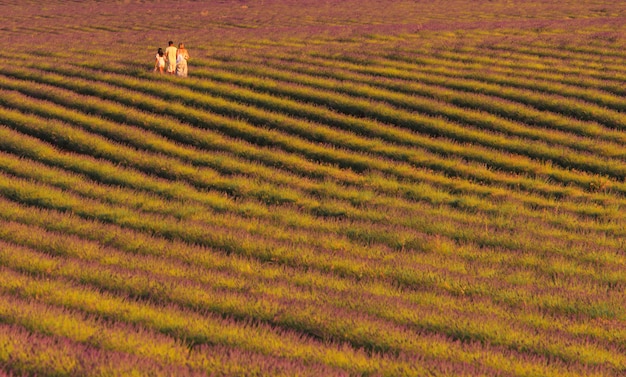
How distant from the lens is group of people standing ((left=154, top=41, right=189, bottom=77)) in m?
20.1

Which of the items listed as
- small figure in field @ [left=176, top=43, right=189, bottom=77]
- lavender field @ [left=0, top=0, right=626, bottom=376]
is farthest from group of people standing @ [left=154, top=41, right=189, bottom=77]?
lavender field @ [left=0, top=0, right=626, bottom=376]

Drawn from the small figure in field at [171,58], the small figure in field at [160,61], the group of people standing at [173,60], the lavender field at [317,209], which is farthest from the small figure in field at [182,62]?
the small figure in field at [160,61]

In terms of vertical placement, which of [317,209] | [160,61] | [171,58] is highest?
[171,58]

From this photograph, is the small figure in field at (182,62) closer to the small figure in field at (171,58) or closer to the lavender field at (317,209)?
the small figure in field at (171,58)

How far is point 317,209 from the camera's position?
10977mm

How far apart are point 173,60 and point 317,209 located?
38.0 ft

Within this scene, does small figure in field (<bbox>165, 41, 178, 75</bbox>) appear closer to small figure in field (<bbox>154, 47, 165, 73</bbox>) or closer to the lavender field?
small figure in field (<bbox>154, 47, 165, 73</bbox>)

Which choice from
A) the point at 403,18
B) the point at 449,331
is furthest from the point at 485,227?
the point at 403,18

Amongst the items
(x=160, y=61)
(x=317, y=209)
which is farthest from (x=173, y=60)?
(x=317, y=209)

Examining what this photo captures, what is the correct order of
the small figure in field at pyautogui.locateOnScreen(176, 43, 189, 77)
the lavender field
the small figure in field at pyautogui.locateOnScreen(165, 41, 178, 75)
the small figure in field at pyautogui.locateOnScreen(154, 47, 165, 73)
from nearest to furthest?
the lavender field < the small figure in field at pyautogui.locateOnScreen(176, 43, 189, 77) < the small figure in field at pyautogui.locateOnScreen(165, 41, 178, 75) < the small figure in field at pyautogui.locateOnScreen(154, 47, 165, 73)

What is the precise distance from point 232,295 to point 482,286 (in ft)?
10.1

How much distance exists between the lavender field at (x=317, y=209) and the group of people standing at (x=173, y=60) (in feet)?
1.99

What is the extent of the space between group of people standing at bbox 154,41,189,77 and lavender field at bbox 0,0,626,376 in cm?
61

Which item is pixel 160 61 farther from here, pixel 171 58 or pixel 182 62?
pixel 182 62
